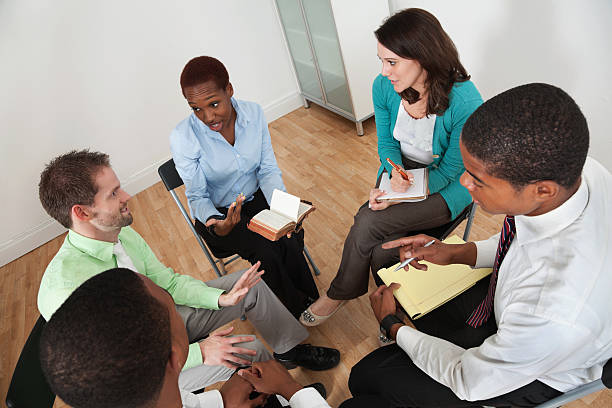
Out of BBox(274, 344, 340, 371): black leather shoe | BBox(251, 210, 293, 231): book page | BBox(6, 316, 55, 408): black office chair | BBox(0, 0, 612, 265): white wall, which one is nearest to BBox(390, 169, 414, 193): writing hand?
BBox(251, 210, 293, 231): book page

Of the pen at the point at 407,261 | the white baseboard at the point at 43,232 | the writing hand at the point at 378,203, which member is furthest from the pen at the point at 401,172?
the white baseboard at the point at 43,232

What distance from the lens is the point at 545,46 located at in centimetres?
241

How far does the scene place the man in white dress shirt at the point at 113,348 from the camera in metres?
0.86

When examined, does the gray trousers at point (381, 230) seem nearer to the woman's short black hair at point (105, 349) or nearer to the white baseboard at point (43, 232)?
the woman's short black hair at point (105, 349)

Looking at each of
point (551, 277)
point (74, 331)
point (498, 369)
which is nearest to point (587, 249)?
point (551, 277)

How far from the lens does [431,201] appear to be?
6.31ft

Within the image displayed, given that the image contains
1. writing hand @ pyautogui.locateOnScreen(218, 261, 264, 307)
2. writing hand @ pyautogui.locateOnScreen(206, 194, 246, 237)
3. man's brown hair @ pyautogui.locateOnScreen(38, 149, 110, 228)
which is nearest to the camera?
man's brown hair @ pyautogui.locateOnScreen(38, 149, 110, 228)

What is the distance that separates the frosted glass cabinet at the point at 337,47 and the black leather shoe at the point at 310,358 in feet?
7.40

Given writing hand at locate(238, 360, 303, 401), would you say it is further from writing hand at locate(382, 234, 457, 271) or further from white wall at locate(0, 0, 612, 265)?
white wall at locate(0, 0, 612, 265)

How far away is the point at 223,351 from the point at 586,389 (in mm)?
1184

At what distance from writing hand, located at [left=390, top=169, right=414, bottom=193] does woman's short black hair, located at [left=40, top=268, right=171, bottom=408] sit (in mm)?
1334

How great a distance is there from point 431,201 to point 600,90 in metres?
1.28

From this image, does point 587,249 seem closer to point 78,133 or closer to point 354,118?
point 354,118

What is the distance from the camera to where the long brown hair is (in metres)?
1.81
